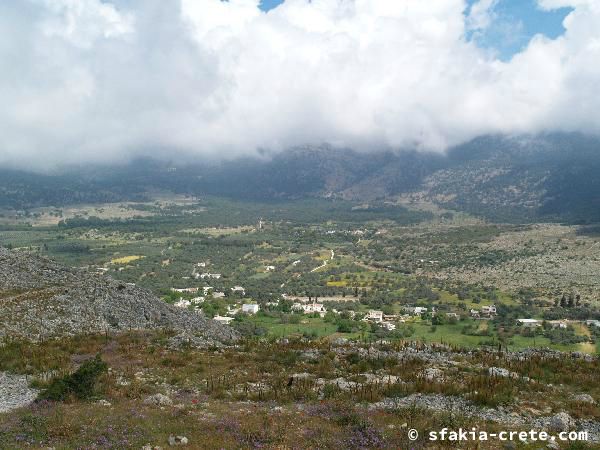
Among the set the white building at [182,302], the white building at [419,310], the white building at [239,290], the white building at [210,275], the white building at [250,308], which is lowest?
the white building at [210,275]

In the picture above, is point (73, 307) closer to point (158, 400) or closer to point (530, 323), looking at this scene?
point (158, 400)

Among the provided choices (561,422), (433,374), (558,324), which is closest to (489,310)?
(558,324)

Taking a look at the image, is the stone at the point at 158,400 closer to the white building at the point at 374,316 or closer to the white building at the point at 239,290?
the white building at the point at 374,316

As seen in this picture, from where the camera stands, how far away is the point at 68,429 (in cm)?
1688

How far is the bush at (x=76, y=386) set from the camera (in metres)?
21.2

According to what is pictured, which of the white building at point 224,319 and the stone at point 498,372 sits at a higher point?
the stone at point 498,372

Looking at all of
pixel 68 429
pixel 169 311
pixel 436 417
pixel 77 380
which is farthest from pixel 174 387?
pixel 169 311

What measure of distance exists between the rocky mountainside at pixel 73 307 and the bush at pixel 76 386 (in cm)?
1332

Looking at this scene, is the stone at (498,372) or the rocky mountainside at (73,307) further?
the rocky mountainside at (73,307)

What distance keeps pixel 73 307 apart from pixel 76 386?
71.2 feet

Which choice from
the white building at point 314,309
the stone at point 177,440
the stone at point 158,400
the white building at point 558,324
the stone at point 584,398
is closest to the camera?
the stone at point 177,440

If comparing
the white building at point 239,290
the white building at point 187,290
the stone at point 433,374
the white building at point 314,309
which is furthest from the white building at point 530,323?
the white building at point 187,290

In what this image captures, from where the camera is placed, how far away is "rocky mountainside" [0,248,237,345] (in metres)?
36.9

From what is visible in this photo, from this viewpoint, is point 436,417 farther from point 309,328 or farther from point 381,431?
point 309,328
